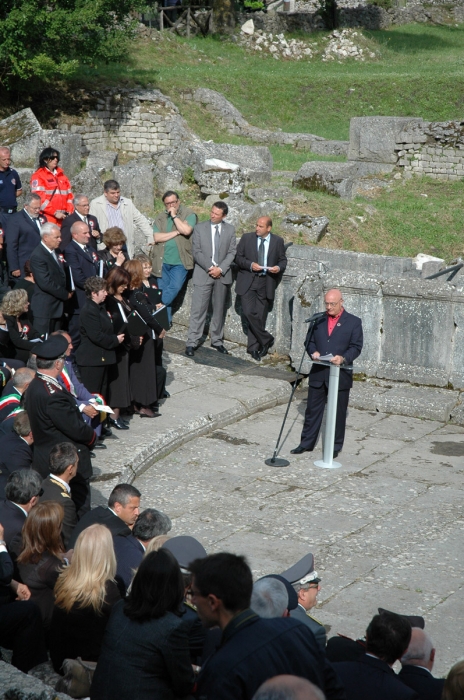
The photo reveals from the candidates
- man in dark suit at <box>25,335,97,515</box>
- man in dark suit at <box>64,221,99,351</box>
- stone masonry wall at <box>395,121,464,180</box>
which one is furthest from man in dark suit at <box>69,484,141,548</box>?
stone masonry wall at <box>395,121,464,180</box>

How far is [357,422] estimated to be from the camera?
953 centimetres

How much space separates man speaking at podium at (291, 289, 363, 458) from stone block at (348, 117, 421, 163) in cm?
1297

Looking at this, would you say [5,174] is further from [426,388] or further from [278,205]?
[426,388]

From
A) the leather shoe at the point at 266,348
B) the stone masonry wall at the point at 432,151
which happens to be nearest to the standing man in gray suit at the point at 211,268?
the leather shoe at the point at 266,348

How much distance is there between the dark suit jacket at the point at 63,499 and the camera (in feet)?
18.0

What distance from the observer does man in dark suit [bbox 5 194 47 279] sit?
31.7 ft

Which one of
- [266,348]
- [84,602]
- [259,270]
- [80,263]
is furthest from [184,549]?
[266,348]

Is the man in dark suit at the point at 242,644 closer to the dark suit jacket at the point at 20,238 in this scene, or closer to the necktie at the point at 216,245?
the dark suit jacket at the point at 20,238

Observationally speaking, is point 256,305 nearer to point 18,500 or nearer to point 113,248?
point 113,248

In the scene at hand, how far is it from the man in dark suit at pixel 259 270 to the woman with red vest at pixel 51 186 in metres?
2.38

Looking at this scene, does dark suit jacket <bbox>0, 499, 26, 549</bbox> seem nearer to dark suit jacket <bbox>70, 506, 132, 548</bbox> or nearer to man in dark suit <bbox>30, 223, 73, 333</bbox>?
dark suit jacket <bbox>70, 506, 132, 548</bbox>

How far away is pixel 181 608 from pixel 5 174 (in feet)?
28.3

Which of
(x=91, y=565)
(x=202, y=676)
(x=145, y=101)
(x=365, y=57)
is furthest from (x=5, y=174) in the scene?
(x=365, y=57)

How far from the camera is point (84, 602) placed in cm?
423
